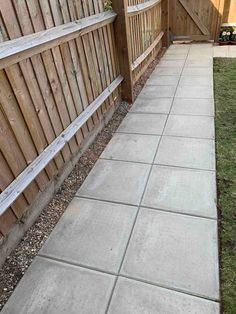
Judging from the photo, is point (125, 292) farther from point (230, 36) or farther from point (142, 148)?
point (230, 36)

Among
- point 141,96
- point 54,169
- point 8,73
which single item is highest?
point 8,73

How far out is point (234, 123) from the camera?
3160 mm

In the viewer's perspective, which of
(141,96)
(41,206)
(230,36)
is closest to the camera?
(41,206)

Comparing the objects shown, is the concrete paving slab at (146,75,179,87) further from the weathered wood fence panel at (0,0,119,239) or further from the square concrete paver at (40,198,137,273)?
the square concrete paver at (40,198,137,273)

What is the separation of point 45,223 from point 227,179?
161 cm

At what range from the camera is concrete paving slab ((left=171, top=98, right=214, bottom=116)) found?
11.6 feet

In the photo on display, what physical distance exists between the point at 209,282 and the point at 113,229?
75 centimetres

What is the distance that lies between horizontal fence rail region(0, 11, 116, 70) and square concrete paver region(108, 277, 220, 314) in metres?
1.58

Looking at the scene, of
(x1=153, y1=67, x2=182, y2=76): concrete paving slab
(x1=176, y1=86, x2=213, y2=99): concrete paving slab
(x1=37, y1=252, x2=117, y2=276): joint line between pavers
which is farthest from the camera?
(x1=153, y1=67, x2=182, y2=76): concrete paving slab

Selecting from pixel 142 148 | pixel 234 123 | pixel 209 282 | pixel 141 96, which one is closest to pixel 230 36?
pixel 141 96

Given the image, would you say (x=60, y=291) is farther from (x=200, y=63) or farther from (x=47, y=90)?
(x=200, y=63)

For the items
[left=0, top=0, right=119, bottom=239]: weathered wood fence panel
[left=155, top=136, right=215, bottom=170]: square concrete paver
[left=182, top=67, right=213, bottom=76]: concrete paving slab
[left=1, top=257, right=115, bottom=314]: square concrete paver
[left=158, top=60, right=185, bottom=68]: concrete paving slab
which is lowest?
[left=158, top=60, right=185, bottom=68]: concrete paving slab

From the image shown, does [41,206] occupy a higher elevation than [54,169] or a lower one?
lower

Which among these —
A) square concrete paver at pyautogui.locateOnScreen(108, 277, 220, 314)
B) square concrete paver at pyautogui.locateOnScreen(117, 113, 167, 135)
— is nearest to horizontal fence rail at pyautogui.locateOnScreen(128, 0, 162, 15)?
square concrete paver at pyautogui.locateOnScreen(117, 113, 167, 135)
